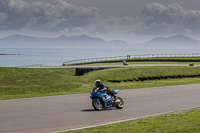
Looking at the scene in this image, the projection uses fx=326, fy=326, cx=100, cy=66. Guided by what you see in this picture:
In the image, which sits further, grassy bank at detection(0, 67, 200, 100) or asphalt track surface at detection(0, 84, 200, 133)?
Answer: grassy bank at detection(0, 67, 200, 100)

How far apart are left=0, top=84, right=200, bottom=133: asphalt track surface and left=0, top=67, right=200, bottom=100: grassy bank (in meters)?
4.66

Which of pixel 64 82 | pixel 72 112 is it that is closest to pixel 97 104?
pixel 72 112

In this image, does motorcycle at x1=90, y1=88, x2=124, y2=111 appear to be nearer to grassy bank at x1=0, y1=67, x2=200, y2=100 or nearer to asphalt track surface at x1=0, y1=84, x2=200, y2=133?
asphalt track surface at x1=0, y1=84, x2=200, y2=133

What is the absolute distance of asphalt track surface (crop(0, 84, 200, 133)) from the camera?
1128 centimetres

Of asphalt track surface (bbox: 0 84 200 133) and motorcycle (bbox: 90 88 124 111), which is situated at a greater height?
motorcycle (bbox: 90 88 124 111)

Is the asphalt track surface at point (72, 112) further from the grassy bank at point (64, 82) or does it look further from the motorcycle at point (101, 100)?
the grassy bank at point (64, 82)

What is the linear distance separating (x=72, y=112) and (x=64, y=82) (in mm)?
18677

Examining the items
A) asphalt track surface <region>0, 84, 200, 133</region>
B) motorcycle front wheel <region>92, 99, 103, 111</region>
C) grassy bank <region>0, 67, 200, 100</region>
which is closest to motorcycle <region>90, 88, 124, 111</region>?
motorcycle front wheel <region>92, 99, 103, 111</region>

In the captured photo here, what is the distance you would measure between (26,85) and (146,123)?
19707 mm

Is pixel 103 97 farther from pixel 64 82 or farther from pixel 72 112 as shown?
pixel 64 82

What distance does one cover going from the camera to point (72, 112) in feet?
46.2

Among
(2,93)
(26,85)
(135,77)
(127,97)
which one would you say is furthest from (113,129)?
(135,77)

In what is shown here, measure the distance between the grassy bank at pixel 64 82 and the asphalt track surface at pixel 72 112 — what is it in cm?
466

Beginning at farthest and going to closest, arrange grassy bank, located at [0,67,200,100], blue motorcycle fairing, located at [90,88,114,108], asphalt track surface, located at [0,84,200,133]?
grassy bank, located at [0,67,200,100]
blue motorcycle fairing, located at [90,88,114,108]
asphalt track surface, located at [0,84,200,133]
